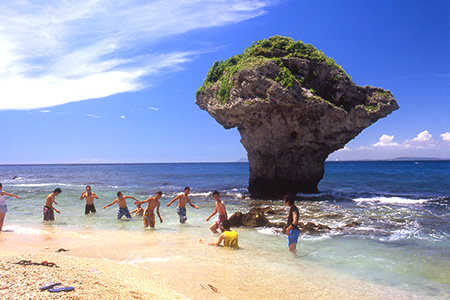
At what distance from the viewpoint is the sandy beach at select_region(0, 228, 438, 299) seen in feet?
13.6

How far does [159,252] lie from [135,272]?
5.59 feet

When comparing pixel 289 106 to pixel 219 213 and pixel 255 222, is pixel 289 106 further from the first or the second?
pixel 219 213

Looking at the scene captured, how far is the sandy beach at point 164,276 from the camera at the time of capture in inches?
163

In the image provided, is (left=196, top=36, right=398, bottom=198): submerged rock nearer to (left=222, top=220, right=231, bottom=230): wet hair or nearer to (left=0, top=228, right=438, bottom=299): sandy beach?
(left=222, top=220, right=231, bottom=230): wet hair

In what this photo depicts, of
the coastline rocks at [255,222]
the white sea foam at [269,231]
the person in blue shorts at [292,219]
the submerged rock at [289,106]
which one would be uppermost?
the submerged rock at [289,106]

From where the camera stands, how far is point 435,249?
802cm

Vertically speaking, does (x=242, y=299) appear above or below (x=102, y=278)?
below

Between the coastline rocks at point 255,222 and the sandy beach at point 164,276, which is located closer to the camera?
the sandy beach at point 164,276

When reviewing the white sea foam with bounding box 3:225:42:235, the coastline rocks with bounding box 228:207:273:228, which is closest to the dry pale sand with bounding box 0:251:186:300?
the white sea foam with bounding box 3:225:42:235

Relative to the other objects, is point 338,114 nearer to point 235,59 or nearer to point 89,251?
point 235,59

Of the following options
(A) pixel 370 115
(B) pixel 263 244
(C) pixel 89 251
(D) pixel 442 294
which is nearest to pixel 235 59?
(A) pixel 370 115

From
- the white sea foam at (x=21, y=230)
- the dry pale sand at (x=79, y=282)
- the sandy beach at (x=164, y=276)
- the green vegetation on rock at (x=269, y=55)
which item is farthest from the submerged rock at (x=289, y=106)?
the dry pale sand at (x=79, y=282)

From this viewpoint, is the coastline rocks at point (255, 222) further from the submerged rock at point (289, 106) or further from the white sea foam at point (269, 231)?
the submerged rock at point (289, 106)

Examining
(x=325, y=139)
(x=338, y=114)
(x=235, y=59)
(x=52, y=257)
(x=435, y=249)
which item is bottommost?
(x=435, y=249)
